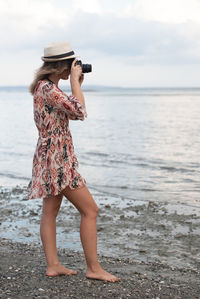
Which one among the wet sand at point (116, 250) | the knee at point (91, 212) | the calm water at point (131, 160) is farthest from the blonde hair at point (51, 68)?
the calm water at point (131, 160)

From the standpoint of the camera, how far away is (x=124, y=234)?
6879 mm

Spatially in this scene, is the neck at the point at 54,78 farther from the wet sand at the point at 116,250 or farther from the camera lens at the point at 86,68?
the wet sand at the point at 116,250

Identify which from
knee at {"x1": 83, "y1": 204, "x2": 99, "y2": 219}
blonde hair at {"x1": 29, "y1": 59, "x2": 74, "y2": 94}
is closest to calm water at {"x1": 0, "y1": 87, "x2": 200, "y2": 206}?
knee at {"x1": 83, "y1": 204, "x2": 99, "y2": 219}

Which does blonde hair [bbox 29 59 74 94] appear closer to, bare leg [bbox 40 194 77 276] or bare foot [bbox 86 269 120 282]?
bare leg [bbox 40 194 77 276]

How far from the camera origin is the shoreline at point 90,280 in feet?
13.2

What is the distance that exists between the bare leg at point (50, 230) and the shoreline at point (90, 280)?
3.3 inches

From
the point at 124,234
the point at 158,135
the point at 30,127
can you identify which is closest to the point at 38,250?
the point at 124,234

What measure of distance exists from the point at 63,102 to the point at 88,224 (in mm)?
1154

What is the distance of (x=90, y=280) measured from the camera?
4.30 metres

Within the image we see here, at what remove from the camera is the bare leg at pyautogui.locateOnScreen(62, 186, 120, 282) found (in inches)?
160

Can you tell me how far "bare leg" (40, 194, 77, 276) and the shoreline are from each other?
85 millimetres

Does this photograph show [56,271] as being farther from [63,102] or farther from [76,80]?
[76,80]

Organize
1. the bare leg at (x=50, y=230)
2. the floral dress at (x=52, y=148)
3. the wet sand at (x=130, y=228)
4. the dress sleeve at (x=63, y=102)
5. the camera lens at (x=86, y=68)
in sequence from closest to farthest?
the dress sleeve at (x=63, y=102)
the floral dress at (x=52, y=148)
the camera lens at (x=86, y=68)
the bare leg at (x=50, y=230)
the wet sand at (x=130, y=228)

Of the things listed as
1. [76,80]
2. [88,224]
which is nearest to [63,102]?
[76,80]
